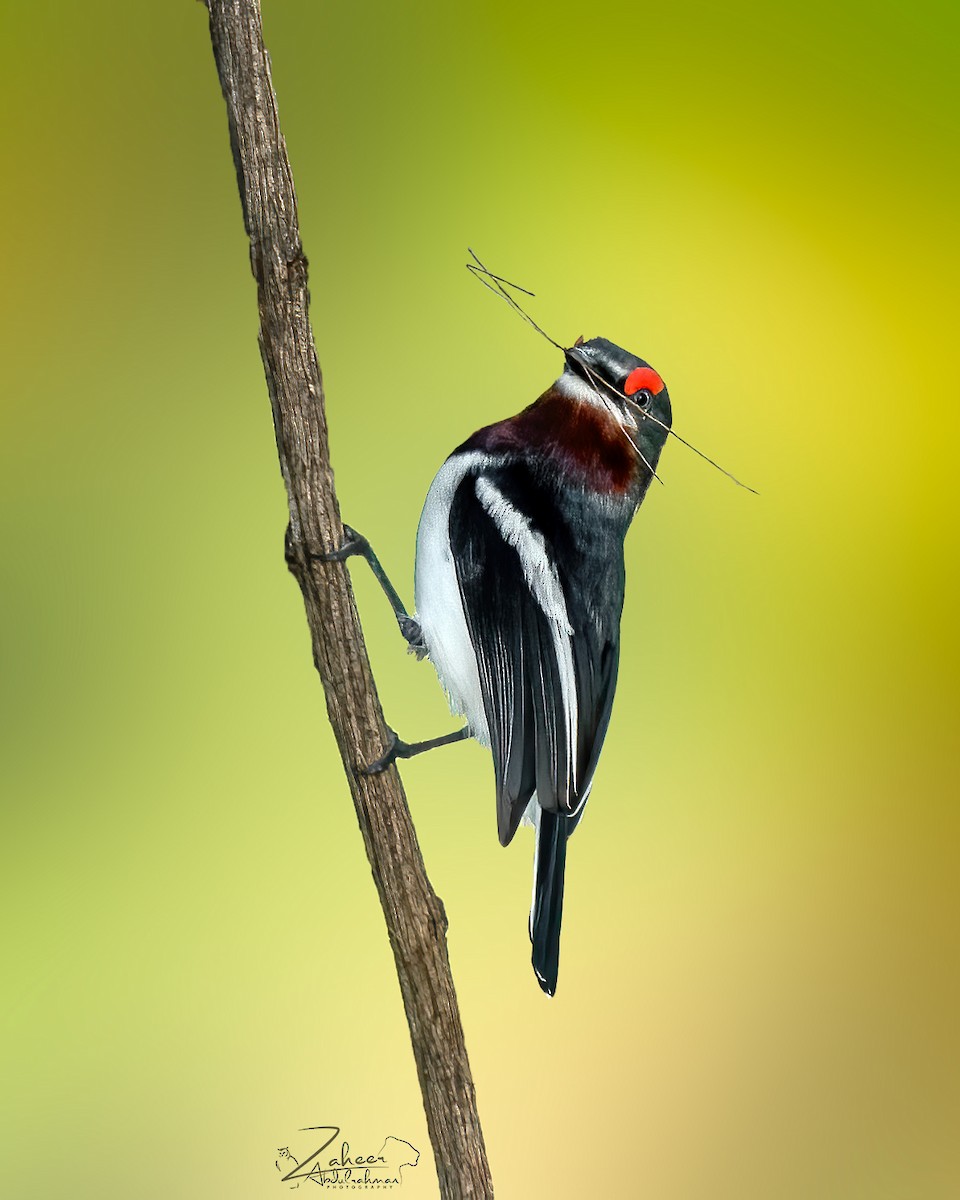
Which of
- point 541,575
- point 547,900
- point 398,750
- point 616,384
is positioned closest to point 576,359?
point 616,384

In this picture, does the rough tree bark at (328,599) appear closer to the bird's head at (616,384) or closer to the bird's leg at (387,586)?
the bird's leg at (387,586)

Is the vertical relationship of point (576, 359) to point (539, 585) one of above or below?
above

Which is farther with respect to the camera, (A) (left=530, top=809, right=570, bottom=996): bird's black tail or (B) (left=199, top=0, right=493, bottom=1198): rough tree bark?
(A) (left=530, top=809, right=570, bottom=996): bird's black tail

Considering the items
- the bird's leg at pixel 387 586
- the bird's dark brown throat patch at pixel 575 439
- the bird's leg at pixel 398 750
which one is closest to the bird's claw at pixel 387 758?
the bird's leg at pixel 398 750

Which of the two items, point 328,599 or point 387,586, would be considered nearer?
point 328,599

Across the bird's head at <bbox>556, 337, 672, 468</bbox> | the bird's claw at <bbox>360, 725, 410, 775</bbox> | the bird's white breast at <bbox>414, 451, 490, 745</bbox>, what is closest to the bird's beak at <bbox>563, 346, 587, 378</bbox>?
the bird's head at <bbox>556, 337, 672, 468</bbox>

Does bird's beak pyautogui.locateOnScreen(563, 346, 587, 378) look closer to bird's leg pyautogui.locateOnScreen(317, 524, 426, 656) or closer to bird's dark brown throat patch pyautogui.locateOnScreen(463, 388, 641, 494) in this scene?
bird's dark brown throat patch pyautogui.locateOnScreen(463, 388, 641, 494)

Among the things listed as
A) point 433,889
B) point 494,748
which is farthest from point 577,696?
point 433,889

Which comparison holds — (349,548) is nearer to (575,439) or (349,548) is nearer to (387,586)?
(387,586)
